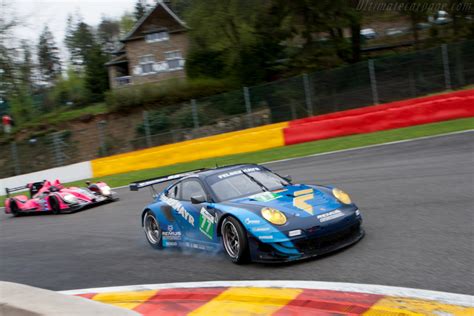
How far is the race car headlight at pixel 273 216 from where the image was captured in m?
6.46

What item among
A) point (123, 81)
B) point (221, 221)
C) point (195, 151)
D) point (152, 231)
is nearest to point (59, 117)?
point (123, 81)

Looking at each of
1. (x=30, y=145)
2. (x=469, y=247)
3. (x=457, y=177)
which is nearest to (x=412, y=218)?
(x=469, y=247)

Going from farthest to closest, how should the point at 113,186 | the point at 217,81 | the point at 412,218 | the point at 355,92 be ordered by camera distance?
the point at 217,81, the point at 355,92, the point at 113,186, the point at 412,218

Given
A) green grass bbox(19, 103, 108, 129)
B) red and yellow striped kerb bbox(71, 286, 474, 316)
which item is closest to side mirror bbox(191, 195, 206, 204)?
red and yellow striped kerb bbox(71, 286, 474, 316)

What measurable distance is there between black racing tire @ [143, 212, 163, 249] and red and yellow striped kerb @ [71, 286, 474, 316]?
2.15m

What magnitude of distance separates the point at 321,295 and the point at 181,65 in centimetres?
4703

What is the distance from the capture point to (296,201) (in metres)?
6.89

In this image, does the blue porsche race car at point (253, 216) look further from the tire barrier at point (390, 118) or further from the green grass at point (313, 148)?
the tire barrier at point (390, 118)

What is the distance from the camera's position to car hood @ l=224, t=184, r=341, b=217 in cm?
662

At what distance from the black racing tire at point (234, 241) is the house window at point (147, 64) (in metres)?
45.4

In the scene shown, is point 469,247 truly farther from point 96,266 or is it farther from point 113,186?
point 113,186

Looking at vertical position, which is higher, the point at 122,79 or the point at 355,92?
the point at 122,79

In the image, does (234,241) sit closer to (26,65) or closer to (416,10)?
(26,65)

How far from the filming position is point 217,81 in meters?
42.8
